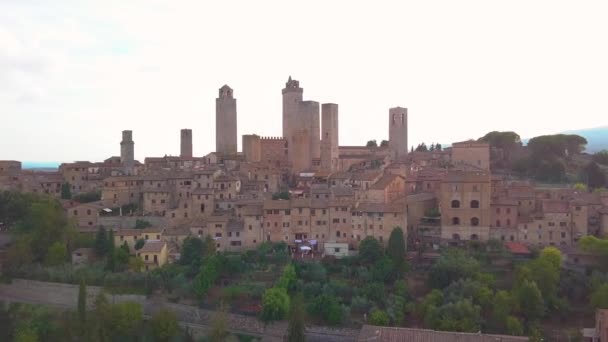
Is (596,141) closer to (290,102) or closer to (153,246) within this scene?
(290,102)

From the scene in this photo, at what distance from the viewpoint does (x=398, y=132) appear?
43938mm

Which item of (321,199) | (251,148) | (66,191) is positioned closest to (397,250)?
(321,199)

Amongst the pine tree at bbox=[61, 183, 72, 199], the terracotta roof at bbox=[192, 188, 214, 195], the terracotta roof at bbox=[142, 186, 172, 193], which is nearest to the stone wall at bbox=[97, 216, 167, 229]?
the terracotta roof at bbox=[142, 186, 172, 193]

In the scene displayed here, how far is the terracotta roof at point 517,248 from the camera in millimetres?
24188

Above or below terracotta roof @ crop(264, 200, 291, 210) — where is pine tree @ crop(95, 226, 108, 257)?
below

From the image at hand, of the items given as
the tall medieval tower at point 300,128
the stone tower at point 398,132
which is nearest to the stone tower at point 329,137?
the tall medieval tower at point 300,128

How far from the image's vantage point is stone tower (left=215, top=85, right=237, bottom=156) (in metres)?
41.8

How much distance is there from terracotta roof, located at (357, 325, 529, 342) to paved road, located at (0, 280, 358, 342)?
2.76 metres

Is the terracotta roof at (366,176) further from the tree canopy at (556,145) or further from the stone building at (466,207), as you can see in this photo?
the tree canopy at (556,145)

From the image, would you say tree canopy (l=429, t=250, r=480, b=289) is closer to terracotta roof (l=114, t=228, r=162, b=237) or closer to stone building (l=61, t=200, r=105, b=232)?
terracotta roof (l=114, t=228, r=162, b=237)

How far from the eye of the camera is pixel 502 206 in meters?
26.2

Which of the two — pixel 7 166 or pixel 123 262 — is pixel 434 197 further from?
pixel 7 166

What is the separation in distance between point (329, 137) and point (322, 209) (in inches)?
528

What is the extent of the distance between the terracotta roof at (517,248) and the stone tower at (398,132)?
746 inches
